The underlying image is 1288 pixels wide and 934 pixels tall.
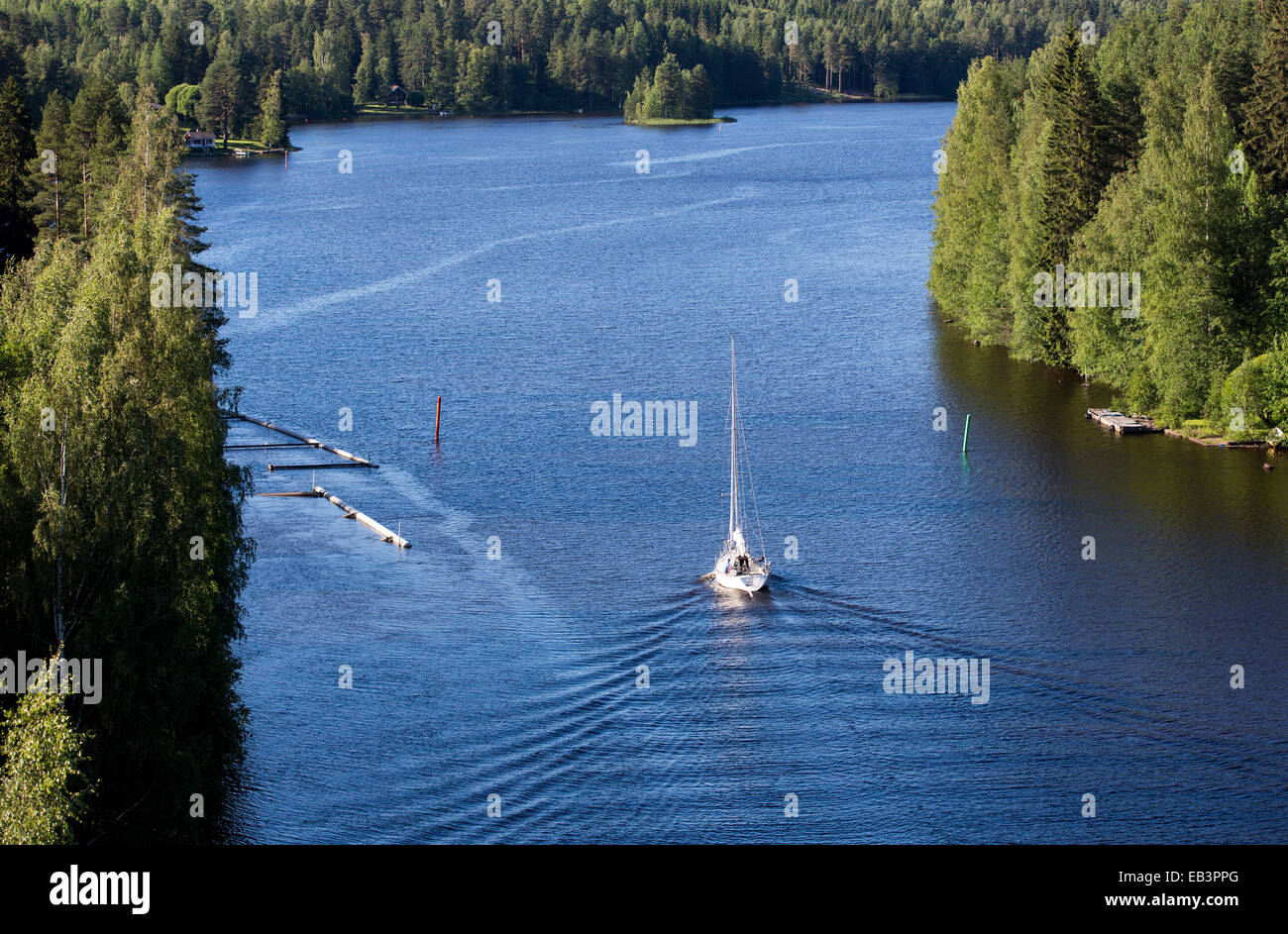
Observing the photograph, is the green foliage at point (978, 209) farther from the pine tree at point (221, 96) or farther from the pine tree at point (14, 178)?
the pine tree at point (221, 96)

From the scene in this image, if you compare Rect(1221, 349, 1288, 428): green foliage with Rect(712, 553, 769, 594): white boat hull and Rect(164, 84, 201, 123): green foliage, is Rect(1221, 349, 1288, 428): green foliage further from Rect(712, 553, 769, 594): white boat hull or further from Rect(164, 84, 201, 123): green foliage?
Rect(164, 84, 201, 123): green foliage

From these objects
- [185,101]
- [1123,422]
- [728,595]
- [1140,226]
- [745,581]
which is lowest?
[728,595]

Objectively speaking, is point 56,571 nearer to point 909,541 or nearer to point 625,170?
point 909,541

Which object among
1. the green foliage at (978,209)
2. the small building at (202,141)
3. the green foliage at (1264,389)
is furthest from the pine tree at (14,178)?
the small building at (202,141)

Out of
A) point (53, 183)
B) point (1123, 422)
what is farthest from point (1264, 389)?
point (53, 183)

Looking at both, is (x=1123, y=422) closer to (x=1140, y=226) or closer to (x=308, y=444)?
(x=1140, y=226)
